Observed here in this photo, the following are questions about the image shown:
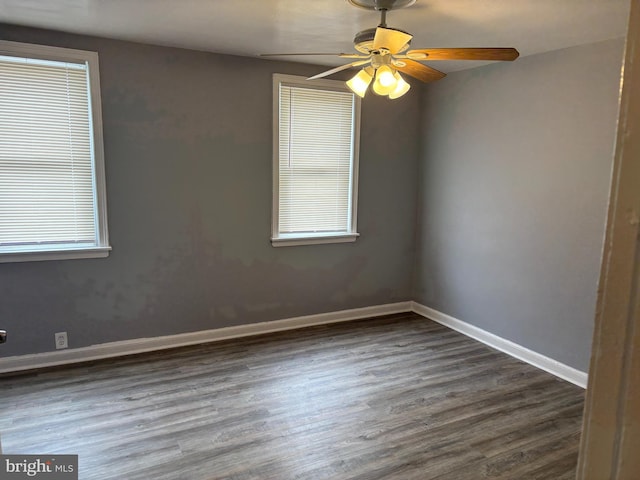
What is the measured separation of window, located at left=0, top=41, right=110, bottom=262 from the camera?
118 inches

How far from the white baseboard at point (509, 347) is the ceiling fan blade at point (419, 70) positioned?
2.09 meters

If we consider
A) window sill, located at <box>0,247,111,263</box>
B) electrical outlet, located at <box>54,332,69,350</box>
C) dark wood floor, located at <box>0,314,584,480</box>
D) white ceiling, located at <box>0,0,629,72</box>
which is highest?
white ceiling, located at <box>0,0,629,72</box>

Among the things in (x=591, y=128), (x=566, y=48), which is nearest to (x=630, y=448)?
(x=591, y=128)

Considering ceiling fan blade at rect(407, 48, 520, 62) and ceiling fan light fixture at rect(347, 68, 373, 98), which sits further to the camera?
ceiling fan light fixture at rect(347, 68, 373, 98)

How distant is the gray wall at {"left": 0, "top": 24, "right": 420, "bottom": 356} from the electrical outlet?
1.9 inches

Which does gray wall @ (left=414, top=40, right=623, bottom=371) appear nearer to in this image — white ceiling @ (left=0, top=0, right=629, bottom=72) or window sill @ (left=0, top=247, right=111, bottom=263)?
white ceiling @ (left=0, top=0, right=629, bottom=72)

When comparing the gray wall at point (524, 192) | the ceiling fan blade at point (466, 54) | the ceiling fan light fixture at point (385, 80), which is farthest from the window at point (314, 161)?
the ceiling fan blade at point (466, 54)

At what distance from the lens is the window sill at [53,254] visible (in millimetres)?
3080

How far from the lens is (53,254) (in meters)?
3.19

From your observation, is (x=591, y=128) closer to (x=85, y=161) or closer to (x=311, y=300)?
(x=311, y=300)

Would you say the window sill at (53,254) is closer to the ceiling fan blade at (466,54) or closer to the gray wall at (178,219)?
the gray wall at (178,219)

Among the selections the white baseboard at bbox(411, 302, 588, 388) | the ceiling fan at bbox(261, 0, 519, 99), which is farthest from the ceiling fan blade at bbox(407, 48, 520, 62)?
the white baseboard at bbox(411, 302, 588, 388)

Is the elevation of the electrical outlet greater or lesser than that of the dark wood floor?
greater

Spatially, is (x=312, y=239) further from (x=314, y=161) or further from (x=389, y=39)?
(x=389, y=39)
